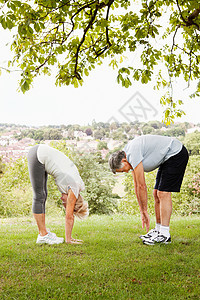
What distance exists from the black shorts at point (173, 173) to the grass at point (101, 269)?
754 mm

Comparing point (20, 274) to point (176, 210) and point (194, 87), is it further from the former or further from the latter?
point (176, 210)

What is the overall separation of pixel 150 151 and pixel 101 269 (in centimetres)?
160

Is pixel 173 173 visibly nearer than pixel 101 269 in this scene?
No

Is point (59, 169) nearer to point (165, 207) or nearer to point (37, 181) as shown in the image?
point (37, 181)

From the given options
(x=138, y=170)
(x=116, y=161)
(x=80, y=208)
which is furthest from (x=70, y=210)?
(x=138, y=170)

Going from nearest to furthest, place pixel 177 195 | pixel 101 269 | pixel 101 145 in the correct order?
1. pixel 101 269
2. pixel 101 145
3. pixel 177 195

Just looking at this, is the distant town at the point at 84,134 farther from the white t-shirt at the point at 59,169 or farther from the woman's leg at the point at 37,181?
the woman's leg at the point at 37,181

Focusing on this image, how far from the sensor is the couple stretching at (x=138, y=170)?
3.60 metres

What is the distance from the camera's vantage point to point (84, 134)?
817 cm

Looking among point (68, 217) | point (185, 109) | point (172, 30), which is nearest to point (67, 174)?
point (68, 217)

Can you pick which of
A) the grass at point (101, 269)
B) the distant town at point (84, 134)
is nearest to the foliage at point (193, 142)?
the distant town at point (84, 134)

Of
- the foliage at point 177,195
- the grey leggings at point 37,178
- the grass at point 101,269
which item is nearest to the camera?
the grass at point 101,269

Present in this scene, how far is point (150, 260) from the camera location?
119 inches

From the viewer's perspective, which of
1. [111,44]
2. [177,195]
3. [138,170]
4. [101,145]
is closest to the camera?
[138,170]
